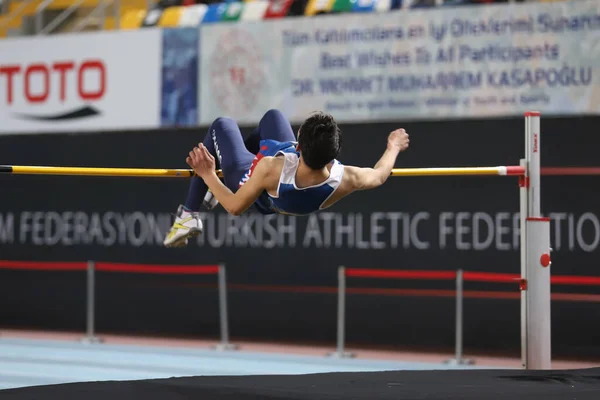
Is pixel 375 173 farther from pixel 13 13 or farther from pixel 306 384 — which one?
pixel 13 13

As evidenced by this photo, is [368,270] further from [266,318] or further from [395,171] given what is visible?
[395,171]

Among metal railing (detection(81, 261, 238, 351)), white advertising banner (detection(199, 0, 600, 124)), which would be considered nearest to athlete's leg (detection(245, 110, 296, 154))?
white advertising banner (detection(199, 0, 600, 124))

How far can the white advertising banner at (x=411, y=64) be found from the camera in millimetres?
11539

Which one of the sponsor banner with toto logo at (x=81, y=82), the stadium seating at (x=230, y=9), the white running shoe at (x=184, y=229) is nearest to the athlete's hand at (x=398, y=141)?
the white running shoe at (x=184, y=229)

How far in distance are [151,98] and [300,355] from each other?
3.48 m

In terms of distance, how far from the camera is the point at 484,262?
12242 millimetres

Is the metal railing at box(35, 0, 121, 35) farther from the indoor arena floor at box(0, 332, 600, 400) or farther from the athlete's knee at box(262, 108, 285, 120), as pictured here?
the athlete's knee at box(262, 108, 285, 120)

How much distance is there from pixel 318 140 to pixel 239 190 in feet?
1.93

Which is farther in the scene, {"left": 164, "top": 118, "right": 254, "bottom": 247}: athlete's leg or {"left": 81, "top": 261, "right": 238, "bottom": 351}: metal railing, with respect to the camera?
{"left": 81, "top": 261, "right": 238, "bottom": 351}: metal railing

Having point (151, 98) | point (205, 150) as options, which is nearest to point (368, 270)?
point (151, 98)

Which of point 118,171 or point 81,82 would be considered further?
point 81,82

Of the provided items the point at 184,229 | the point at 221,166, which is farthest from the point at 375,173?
the point at 184,229

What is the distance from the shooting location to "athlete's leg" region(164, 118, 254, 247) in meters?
7.41

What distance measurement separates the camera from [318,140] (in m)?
6.86
